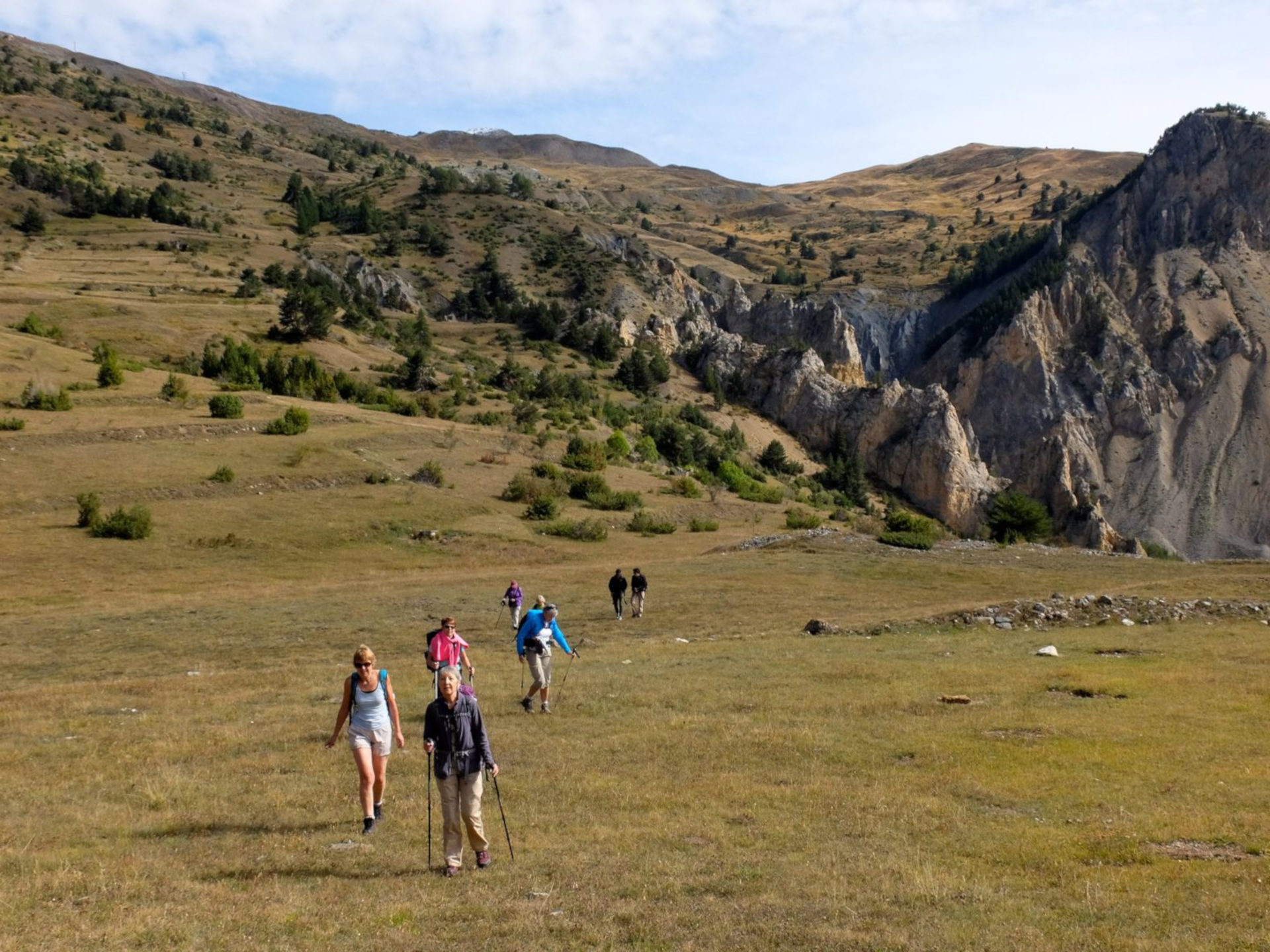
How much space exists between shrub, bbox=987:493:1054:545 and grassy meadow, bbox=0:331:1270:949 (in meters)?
23.4

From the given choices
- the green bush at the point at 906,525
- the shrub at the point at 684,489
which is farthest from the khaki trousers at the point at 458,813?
the shrub at the point at 684,489

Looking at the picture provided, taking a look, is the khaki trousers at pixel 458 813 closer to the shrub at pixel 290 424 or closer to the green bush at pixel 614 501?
the green bush at pixel 614 501

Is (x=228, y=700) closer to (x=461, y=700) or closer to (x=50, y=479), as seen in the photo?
(x=461, y=700)

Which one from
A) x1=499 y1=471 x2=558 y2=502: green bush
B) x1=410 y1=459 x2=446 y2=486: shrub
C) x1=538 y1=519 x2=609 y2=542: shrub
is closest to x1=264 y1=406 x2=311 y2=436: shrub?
x1=410 y1=459 x2=446 y2=486: shrub

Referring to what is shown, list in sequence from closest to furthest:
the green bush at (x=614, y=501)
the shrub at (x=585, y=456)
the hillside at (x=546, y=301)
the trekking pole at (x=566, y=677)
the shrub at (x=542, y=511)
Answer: the trekking pole at (x=566, y=677) → the shrub at (x=542, y=511) → the green bush at (x=614, y=501) → the shrub at (x=585, y=456) → the hillside at (x=546, y=301)

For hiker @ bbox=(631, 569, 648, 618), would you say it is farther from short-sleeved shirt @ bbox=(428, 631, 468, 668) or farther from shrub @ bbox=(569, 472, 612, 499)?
shrub @ bbox=(569, 472, 612, 499)

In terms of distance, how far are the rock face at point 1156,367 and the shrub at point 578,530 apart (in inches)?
2445

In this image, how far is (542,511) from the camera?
49.5 meters

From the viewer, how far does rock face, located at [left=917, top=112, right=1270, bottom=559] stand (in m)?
97.9

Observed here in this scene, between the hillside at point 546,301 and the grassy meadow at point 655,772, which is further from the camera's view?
the hillside at point 546,301

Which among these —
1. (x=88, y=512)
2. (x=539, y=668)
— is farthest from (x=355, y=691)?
(x=88, y=512)

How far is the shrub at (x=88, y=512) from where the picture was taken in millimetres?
38594

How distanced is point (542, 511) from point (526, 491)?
2.81 metres

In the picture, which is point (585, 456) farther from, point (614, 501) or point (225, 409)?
point (225, 409)
